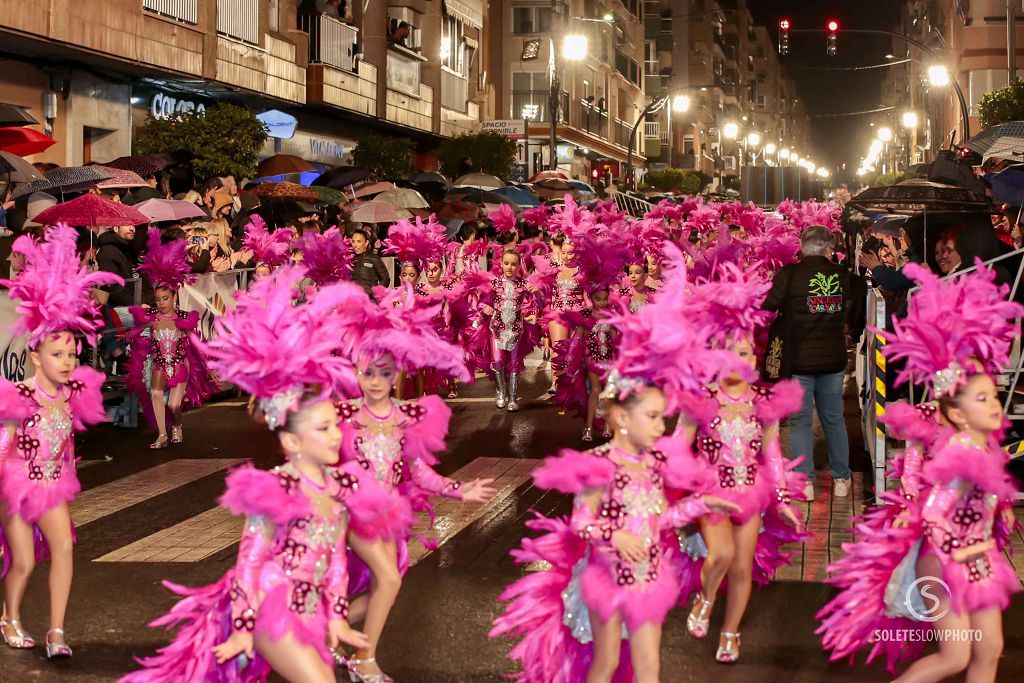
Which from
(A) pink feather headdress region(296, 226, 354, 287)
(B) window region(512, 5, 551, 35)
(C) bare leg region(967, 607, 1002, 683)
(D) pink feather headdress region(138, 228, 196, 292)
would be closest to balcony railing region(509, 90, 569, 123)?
(B) window region(512, 5, 551, 35)

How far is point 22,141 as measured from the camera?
17.5 metres

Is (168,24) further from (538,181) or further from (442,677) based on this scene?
(442,677)

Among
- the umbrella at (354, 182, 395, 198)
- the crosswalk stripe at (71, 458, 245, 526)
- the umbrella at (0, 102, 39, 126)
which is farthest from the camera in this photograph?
the umbrella at (354, 182, 395, 198)

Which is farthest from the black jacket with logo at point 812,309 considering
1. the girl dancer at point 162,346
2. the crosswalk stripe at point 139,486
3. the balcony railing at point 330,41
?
the balcony railing at point 330,41

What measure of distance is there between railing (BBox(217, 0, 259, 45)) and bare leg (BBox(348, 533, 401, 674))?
73.3 feet

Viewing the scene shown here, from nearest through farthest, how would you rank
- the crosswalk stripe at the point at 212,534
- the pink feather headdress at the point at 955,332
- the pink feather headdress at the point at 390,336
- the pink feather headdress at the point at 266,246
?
1. the pink feather headdress at the point at 955,332
2. the pink feather headdress at the point at 390,336
3. the crosswalk stripe at the point at 212,534
4. the pink feather headdress at the point at 266,246

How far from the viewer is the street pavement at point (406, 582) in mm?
6816

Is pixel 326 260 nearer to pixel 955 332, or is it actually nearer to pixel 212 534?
pixel 212 534

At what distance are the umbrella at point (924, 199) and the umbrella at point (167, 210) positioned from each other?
7.96 m

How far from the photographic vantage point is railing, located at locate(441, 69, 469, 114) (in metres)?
45.2

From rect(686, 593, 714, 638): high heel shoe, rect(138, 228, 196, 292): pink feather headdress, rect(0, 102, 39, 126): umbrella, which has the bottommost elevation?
rect(686, 593, 714, 638): high heel shoe

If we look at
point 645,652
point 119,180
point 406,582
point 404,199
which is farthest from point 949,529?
point 404,199

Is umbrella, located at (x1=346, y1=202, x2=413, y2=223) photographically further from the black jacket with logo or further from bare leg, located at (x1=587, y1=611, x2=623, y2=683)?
bare leg, located at (x1=587, y1=611, x2=623, y2=683)

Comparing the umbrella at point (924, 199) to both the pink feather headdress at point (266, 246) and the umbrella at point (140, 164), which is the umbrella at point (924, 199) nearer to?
the pink feather headdress at point (266, 246)
